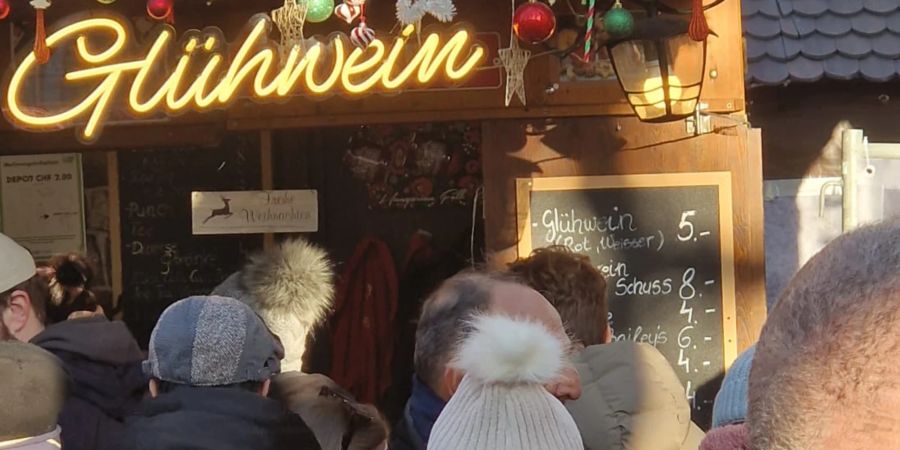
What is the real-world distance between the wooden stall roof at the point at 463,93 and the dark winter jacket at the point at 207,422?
2364 millimetres

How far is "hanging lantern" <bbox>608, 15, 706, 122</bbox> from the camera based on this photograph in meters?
3.70

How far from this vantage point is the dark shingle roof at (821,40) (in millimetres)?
5000

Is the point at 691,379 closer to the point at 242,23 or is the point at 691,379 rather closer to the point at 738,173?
the point at 738,173

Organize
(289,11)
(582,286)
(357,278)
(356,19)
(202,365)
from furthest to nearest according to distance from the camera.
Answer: (357,278) → (356,19) → (289,11) → (582,286) → (202,365)

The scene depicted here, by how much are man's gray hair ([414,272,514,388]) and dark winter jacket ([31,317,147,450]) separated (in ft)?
3.27

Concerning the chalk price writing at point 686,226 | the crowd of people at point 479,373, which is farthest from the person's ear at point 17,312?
the chalk price writing at point 686,226

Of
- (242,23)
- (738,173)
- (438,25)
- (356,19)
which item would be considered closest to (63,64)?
(242,23)

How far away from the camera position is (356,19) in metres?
4.15

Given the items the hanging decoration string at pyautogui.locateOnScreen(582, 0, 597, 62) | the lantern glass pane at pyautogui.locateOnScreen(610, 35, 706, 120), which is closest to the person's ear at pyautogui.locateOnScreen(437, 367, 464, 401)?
the hanging decoration string at pyautogui.locateOnScreen(582, 0, 597, 62)

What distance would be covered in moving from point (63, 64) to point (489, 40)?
1.76 meters

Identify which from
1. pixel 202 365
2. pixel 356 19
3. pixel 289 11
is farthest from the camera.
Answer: pixel 356 19

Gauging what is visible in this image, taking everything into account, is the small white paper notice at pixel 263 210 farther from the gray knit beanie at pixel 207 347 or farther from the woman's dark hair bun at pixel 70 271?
the gray knit beanie at pixel 207 347

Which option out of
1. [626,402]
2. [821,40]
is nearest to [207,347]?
[626,402]

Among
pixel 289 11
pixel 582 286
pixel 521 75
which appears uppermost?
pixel 289 11
